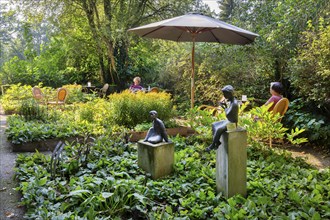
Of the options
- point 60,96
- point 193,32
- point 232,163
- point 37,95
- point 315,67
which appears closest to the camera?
point 232,163

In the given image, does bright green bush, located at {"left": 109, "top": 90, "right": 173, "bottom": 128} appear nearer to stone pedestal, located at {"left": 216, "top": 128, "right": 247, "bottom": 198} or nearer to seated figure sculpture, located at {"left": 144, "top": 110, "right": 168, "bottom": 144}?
seated figure sculpture, located at {"left": 144, "top": 110, "right": 168, "bottom": 144}

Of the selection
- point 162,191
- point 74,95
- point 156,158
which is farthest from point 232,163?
point 74,95

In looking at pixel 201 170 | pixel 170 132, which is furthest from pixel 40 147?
pixel 201 170

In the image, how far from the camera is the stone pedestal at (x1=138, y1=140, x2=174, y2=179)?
336cm

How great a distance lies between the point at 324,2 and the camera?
6.23m

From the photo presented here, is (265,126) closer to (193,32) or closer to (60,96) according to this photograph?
(193,32)

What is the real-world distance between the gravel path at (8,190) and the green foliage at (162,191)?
0.33 ft

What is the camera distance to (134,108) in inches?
242

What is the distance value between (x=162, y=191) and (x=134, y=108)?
11.0 feet

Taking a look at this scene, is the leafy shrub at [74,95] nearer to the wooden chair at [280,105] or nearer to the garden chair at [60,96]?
the garden chair at [60,96]

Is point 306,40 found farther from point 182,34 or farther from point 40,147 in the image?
point 40,147

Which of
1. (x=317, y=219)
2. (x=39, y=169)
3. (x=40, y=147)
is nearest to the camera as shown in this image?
(x=317, y=219)

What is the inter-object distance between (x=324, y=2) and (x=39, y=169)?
20.3 feet

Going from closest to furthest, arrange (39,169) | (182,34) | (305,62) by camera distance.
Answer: (39,169) → (305,62) → (182,34)
